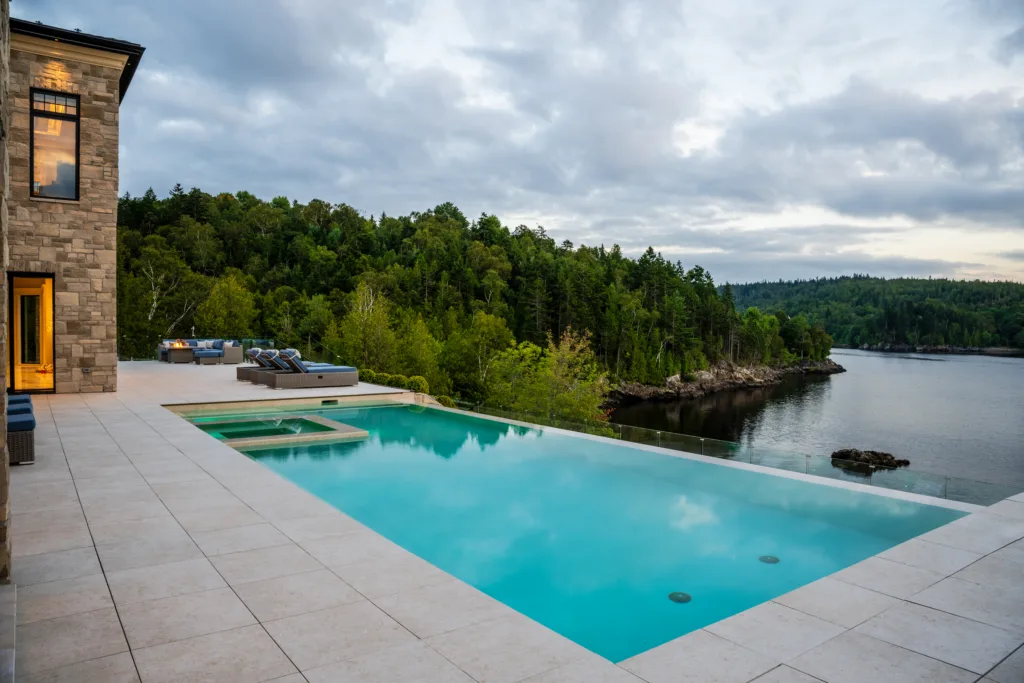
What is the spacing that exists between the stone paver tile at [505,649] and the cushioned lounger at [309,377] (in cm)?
1181

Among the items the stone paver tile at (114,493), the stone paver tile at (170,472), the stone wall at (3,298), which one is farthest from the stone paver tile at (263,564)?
the stone paver tile at (170,472)

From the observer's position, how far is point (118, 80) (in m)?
12.2

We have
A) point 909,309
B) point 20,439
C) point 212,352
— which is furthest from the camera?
point 909,309

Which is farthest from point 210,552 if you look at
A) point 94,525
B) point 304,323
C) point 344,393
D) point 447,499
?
point 304,323

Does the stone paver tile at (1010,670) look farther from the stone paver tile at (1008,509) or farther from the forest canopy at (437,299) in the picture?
the forest canopy at (437,299)

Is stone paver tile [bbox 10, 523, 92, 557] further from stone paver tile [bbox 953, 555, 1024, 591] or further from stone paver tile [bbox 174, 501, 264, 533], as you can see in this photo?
stone paver tile [bbox 953, 555, 1024, 591]

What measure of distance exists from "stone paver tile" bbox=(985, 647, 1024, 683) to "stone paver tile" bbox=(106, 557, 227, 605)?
3893mm

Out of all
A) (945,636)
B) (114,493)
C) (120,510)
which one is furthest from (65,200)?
(945,636)

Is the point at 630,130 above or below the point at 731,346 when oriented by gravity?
above

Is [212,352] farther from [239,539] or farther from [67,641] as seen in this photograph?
[67,641]

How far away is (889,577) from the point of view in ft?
13.7

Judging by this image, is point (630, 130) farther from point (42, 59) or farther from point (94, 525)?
point (94, 525)

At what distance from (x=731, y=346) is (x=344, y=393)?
59198mm

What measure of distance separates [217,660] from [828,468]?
6278 millimetres
